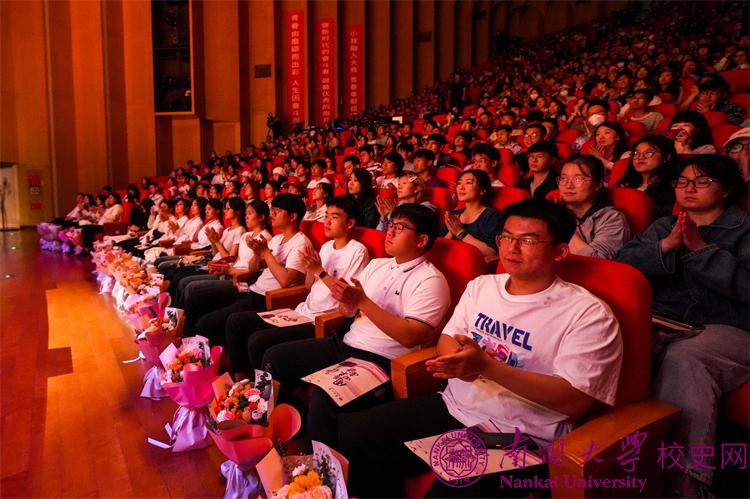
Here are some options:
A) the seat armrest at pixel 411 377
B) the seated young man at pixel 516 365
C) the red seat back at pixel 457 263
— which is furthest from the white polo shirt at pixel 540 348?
the red seat back at pixel 457 263

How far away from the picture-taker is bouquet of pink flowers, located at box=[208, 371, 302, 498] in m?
1.32

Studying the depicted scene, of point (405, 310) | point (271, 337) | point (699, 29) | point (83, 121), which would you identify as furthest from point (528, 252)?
point (83, 121)

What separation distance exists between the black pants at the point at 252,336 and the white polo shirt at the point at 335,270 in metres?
0.10

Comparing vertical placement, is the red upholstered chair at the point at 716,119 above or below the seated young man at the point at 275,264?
above

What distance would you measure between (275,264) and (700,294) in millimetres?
1802

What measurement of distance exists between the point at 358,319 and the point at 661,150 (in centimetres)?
150

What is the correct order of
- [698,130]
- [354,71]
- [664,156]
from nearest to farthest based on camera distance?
[664,156] → [698,130] → [354,71]

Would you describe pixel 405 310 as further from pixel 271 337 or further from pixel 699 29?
pixel 699 29

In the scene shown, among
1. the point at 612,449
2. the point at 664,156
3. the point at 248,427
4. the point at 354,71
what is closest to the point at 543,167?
the point at 664,156

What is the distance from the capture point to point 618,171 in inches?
98.5

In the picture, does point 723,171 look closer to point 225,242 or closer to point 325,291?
point 325,291

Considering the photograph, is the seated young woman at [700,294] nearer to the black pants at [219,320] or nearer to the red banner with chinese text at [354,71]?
the black pants at [219,320]

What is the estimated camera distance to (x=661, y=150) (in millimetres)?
2055

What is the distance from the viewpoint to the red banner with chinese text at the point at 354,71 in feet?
37.8
